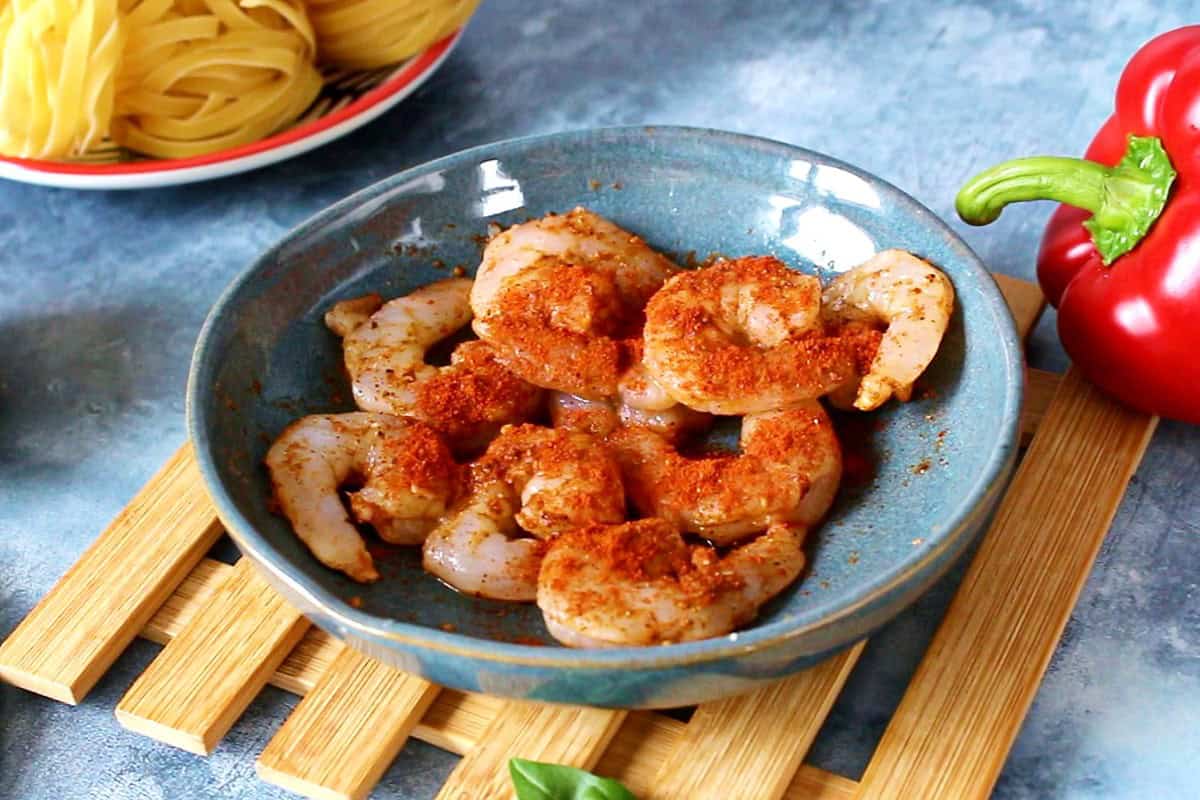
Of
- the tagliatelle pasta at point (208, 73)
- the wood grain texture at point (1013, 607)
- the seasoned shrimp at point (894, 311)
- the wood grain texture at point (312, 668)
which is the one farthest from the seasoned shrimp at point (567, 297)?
the tagliatelle pasta at point (208, 73)

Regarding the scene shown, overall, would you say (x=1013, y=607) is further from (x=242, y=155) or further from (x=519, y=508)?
(x=242, y=155)

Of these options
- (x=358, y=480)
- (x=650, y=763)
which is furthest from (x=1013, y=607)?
(x=358, y=480)

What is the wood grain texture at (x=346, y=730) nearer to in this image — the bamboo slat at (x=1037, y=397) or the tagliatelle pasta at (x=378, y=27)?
the bamboo slat at (x=1037, y=397)

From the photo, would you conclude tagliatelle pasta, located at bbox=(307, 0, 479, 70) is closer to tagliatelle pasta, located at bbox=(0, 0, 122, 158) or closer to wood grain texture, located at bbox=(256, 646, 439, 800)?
tagliatelle pasta, located at bbox=(0, 0, 122, 158)

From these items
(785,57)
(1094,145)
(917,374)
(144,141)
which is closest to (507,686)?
(917,374)

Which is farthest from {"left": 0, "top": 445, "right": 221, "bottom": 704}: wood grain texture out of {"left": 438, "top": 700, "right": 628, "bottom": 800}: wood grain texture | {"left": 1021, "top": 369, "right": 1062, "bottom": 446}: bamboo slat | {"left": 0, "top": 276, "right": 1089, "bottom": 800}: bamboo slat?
{"left": 1021, "top": 369, "right": 1062, "bottom": 446}: bamboo slat

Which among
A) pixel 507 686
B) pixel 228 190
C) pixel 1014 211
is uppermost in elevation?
pixel 507 686


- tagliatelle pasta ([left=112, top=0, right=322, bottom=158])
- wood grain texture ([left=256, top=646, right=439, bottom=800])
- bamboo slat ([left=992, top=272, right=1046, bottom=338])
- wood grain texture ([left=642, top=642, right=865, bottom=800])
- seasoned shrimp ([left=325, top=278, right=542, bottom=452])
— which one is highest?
tagliatelle pasta ([left=112, top=0, right=322, bottom=158])

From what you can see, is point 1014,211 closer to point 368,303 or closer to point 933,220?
point 933,220
